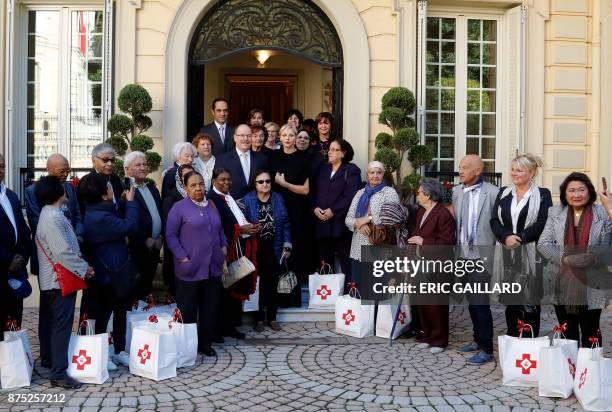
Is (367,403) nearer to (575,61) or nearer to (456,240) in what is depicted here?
(456,240)

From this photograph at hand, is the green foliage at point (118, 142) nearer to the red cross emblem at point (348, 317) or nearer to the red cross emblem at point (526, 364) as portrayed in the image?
the red cross emblem at point (348, 317)

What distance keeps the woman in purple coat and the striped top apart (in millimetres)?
2895

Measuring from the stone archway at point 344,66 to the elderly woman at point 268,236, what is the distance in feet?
7.77

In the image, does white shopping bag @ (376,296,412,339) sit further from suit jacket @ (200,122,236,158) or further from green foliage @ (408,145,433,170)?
suit jacket @ (200,122,236,158)

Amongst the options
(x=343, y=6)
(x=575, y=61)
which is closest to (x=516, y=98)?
(x=575, y=61)

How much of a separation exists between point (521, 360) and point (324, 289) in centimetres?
260

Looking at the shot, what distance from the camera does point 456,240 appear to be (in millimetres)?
6234

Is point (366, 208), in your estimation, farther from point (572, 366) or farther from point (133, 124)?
point (133, 124)

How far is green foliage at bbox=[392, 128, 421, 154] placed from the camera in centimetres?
837

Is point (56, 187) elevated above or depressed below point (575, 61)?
below

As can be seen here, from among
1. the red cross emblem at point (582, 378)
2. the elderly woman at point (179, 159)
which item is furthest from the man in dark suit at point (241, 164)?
the red cross emblem at point (582, 378)

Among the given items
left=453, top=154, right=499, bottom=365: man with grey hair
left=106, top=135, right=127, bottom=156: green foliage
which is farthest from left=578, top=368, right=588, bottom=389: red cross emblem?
left=106, top=135, right=127, bottom=156: green foliage

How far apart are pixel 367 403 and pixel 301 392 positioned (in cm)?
55

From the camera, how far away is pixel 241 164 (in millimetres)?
7230
